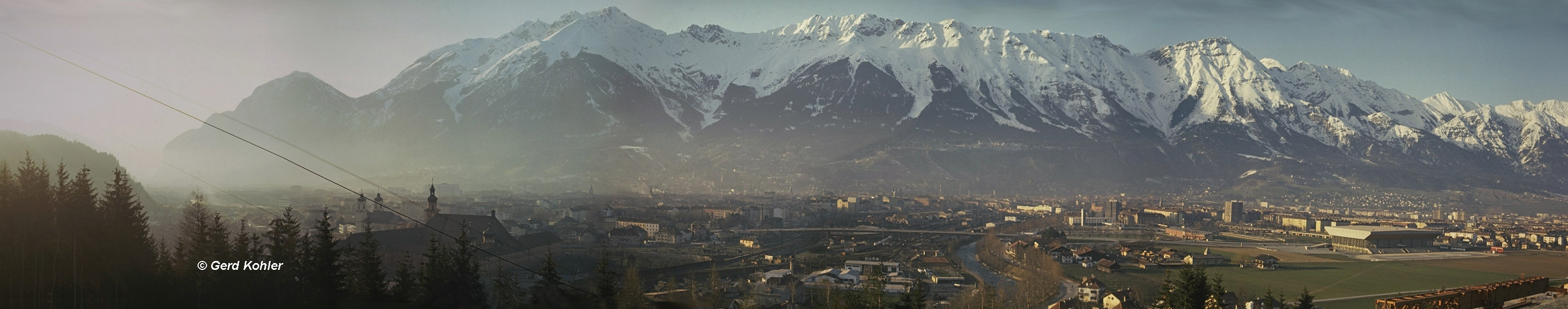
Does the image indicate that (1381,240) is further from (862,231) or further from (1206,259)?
(862,231)

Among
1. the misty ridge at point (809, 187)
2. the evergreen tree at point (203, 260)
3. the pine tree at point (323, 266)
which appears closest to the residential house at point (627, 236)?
the misty ridge at point (809, 187)

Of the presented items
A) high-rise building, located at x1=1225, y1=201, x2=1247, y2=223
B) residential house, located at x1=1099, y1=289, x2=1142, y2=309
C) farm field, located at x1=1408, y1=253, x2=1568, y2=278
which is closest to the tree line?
residential house, located at x1=1099, y1=289, x2=1142, y2=309

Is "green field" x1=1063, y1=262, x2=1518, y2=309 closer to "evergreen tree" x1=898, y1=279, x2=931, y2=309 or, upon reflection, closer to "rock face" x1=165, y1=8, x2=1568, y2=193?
"evergreen tree" x1=898, y1=279, x2=931, y2=309

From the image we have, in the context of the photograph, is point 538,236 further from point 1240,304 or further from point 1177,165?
point 1177,165

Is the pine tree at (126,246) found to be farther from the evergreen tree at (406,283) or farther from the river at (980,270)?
the river at (980,270)

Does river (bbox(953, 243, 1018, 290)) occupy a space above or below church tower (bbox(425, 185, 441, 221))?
below

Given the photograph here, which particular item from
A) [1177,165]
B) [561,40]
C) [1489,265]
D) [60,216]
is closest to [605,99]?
[561,40]

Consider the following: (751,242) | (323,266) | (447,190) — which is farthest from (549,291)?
(447,190)
